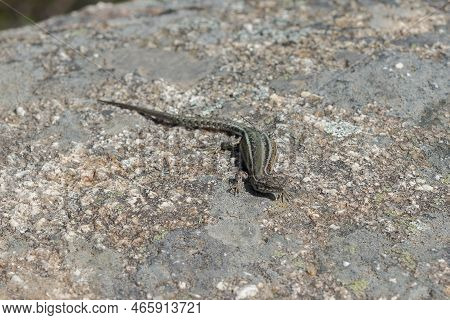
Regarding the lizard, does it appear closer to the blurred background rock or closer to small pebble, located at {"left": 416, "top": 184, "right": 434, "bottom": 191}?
small pebble, located at {"left": 416, "top": 184, "right": 434, "bottom": 191}

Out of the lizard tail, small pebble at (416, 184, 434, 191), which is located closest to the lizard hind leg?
the lizard tail

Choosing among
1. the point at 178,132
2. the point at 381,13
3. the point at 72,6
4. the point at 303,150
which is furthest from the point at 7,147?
the point at 72,6

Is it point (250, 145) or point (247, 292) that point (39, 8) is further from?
point (247, 292)

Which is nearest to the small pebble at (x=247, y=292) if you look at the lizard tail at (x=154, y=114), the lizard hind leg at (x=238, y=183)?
the lizard hind leg at (x=238, y=183)

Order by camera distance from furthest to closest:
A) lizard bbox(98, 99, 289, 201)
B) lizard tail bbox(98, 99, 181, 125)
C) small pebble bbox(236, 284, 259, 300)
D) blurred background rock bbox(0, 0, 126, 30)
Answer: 1. blurred background rock bbox(0, 0, 126, 30)
2. lizard tail bbox(98, 99, 181, 125)
3. lizard bbox(98, 99, 289, 201)
4. small pebble bbox(236, 284, 259, 300)

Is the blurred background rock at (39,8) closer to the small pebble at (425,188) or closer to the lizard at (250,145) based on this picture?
the lizard at (250,145)

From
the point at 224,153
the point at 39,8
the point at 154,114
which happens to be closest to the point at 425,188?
the point at 224,153
